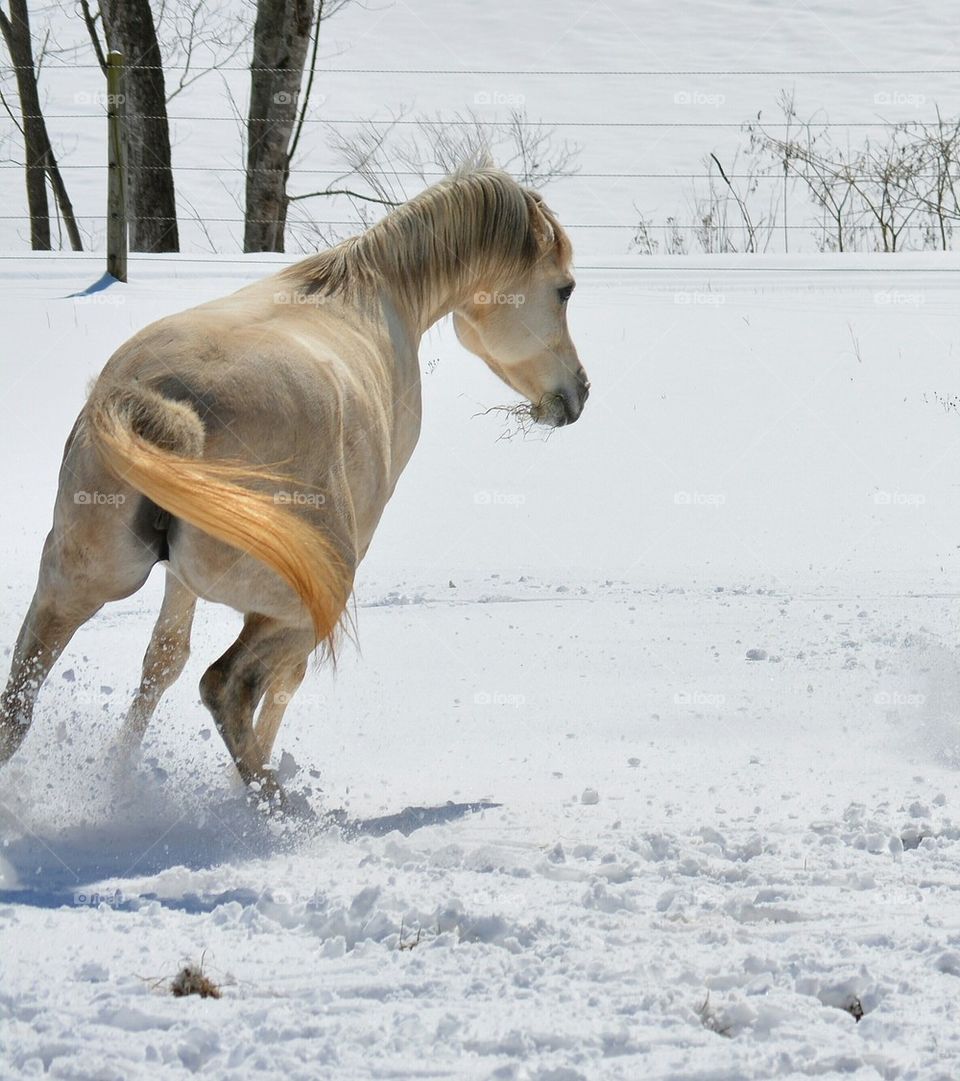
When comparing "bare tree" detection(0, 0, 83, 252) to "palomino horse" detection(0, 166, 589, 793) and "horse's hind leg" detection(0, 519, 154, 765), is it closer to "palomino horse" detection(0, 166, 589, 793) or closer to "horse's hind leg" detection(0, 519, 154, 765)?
"palomino horse" detection(0, 166, 589, 793)

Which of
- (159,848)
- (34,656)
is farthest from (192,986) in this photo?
(34,656)

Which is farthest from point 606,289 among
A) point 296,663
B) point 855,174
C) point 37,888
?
point 37,888

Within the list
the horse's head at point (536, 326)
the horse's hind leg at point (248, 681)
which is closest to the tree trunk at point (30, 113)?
the horse's head at point (536, 326)

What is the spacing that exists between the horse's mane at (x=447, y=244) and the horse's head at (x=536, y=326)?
0.02m

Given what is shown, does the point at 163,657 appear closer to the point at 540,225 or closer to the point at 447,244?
the point at 447,244

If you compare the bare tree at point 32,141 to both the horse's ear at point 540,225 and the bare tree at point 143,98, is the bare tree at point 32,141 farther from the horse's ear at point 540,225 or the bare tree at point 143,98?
the horse's ear at point 540,225

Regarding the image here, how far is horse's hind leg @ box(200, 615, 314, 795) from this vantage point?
3.53 meters

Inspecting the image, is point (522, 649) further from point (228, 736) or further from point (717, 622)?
point (228, 736)

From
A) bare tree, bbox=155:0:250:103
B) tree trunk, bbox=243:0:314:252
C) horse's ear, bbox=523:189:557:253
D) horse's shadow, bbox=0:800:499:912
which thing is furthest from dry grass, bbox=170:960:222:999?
bare tree, bbox=155:0:250:103

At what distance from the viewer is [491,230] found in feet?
14.5

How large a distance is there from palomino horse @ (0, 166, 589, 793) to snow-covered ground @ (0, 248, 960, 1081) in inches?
14.8

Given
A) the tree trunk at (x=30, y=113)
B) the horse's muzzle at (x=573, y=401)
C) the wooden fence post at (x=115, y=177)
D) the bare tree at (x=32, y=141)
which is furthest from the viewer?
the bare tree at (x=32, y=141)

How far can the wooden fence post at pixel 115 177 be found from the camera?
31.4ft

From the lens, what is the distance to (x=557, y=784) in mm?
4059
